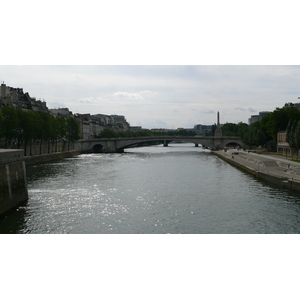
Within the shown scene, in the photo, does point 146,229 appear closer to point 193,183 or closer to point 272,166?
point 193,183

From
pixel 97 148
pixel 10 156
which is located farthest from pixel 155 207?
pixel 97 148

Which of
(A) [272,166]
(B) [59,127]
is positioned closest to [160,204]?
(A) [272,166]

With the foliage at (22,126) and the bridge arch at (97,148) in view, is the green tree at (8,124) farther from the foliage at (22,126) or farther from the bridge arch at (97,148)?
the bridge arch at (97,148)

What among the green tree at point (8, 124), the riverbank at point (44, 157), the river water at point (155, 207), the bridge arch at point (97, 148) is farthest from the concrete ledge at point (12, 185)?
the bridge arch at point (97, 148)

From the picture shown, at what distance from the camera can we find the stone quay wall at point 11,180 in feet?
62.7

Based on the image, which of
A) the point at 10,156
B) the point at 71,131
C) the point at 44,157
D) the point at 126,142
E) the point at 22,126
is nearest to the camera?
the point at 10,156

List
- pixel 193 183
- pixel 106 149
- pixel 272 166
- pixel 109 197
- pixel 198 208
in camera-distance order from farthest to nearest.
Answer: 1. pixel 106 149
2. pixel 272 166
3. pixel 193 183
4. pixel 109 197
5. pixel 198 208

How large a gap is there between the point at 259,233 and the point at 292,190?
34.6ft

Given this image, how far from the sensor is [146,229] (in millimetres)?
16547

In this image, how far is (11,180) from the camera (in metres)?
20.2

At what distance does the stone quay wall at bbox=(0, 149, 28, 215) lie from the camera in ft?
62.7

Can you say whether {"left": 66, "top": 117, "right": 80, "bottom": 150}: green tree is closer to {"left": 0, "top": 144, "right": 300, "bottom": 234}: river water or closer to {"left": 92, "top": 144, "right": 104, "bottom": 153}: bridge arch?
{"left": 92, "top": 144, "right": 104, "bottom": 153}: bridge arch

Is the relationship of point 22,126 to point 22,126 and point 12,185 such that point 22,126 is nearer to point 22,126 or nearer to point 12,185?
point 22,126

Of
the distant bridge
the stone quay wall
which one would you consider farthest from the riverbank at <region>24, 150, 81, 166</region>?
the stone quay wall
